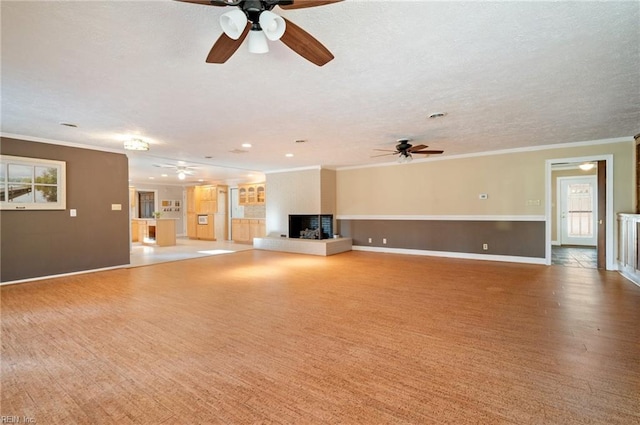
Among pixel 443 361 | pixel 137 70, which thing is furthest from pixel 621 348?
pixel 137 70

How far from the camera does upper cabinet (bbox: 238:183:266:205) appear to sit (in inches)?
414

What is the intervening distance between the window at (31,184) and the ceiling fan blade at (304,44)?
5.49m

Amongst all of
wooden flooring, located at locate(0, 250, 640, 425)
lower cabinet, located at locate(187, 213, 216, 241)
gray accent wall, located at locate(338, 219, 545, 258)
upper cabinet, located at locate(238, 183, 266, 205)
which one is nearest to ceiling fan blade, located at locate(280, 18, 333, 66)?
wooden flooring, located at locate(0, 250, 640, 425)

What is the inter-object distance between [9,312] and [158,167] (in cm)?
559

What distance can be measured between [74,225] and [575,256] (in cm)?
1071

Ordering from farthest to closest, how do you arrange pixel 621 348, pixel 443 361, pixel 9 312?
pixel 9 312, pixel 621 348, pixel 443 361

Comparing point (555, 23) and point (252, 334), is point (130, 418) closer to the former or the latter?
point (252, 334)

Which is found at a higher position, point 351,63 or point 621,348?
point 351,63

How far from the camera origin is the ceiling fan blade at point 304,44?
1.73m

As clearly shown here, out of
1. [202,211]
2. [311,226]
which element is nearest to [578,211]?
[311,226]

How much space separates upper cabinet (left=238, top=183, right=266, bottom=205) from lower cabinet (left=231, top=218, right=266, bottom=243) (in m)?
0.67

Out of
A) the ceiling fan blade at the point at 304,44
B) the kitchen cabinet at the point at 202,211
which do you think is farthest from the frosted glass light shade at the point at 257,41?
the kitchen cabinet at the point at 202,211

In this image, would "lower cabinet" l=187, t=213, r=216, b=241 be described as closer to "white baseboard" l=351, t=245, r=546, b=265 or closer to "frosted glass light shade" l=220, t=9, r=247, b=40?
"white baseboard" l=351, t=245, r=546, b=265

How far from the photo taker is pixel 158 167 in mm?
8359
